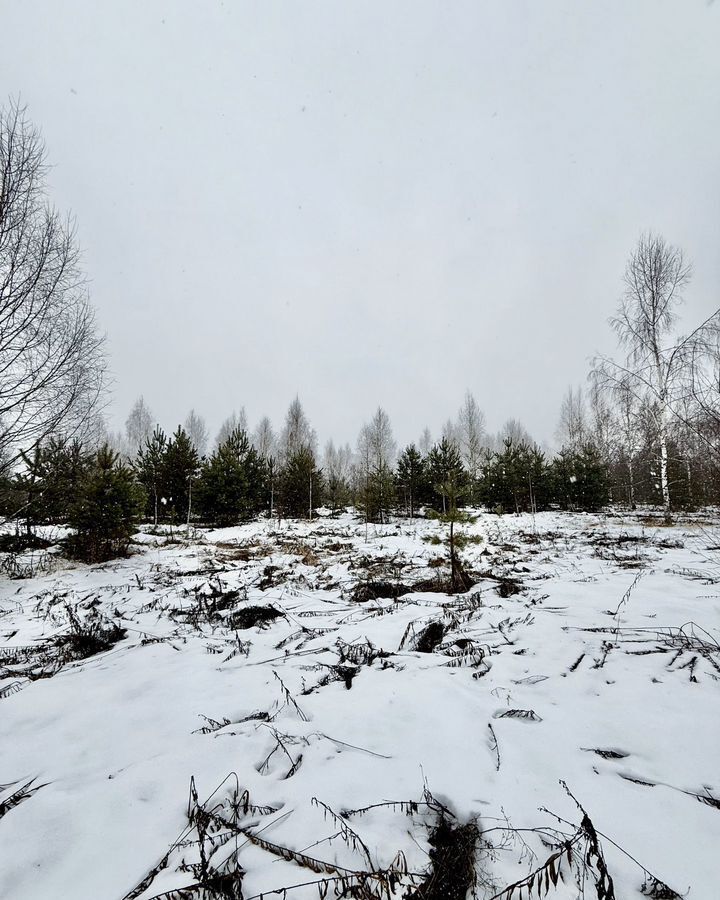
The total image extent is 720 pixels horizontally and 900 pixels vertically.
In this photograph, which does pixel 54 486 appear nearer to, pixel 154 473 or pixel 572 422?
pixel 154 473

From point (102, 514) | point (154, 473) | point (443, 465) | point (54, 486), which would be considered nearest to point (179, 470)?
point (154, 473)

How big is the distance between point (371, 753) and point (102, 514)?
399 inches

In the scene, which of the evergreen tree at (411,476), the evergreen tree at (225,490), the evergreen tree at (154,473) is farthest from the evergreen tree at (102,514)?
the evergreen tree at (411,476)

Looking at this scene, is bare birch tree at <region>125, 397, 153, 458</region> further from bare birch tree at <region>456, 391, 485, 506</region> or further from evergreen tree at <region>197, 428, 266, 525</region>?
bare birch tree at <region>456, 391, 485, 506</region>

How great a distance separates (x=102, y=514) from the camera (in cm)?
917

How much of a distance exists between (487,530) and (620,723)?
38.1 ft

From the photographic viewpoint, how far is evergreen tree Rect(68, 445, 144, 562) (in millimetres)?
9016

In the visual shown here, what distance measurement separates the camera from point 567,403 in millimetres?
37219

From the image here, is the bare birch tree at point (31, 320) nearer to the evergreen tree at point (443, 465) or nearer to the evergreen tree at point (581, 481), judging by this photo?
the evergreen tree at point (443, 465)

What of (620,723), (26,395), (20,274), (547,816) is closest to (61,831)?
(547,816)

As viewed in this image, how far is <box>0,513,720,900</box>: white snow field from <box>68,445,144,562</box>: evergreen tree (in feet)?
20.3

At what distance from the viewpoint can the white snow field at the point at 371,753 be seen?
104cm

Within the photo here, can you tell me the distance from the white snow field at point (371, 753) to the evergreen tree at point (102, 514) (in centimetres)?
618

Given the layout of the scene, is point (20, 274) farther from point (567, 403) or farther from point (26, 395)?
Answer: point (567, 403)
